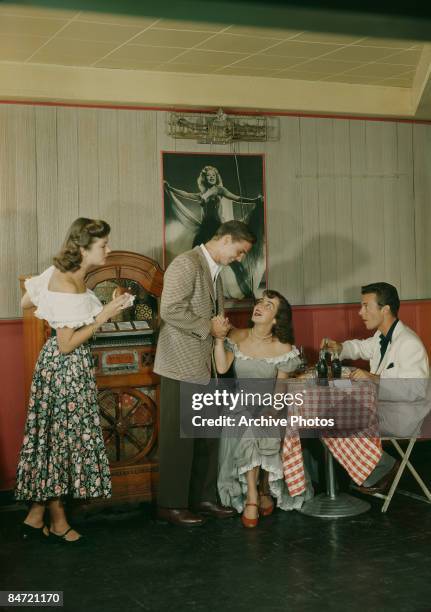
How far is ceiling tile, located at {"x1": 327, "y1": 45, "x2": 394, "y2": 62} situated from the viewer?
5.59 meters

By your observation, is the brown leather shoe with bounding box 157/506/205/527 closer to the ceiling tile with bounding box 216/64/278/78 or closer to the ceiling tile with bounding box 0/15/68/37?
the ceiling tile with bounding box 0/15/68/37

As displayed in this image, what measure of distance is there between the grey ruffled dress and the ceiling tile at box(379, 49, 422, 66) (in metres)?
2.24

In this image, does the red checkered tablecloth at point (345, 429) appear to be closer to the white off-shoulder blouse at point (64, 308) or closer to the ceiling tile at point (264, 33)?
the white off-shoulder blouse at point (64, 308)

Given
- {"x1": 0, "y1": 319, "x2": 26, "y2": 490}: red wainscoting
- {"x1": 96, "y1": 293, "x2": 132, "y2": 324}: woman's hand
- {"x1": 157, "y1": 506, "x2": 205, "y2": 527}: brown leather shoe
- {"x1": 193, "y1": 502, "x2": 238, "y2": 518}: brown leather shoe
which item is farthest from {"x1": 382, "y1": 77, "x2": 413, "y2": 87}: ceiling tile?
{"x1": 157, "y1": 506, "x2": 205, "y2": 527}: brown leather shoe

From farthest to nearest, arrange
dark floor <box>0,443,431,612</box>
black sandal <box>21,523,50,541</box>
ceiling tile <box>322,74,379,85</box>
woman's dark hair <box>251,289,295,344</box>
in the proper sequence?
1. ceiling tile <box>322,74,379,85</box>
2. woman's dark hair <box>251,289,295,344</box>
3. black sandal <box>21,523,50,541</box>
4. dark floor <box>0,443,431,612</box>

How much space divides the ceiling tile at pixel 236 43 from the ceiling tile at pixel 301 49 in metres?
0.10

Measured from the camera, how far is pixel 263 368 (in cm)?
533

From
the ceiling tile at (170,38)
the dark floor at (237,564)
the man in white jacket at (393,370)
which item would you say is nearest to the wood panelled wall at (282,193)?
the ceiling tile at (170,38)

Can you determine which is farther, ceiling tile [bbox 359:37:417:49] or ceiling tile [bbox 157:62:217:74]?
ceiling tile [bbox 157:62:217:74]

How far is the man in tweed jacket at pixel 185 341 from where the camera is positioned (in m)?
Result: 5.07

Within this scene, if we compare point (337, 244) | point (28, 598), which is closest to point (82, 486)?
point (28, 598)

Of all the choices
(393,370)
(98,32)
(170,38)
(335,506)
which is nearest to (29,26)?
(98,32)

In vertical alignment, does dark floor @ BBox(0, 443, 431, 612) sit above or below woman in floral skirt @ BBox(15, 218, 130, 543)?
below

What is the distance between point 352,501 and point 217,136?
2908 mm
